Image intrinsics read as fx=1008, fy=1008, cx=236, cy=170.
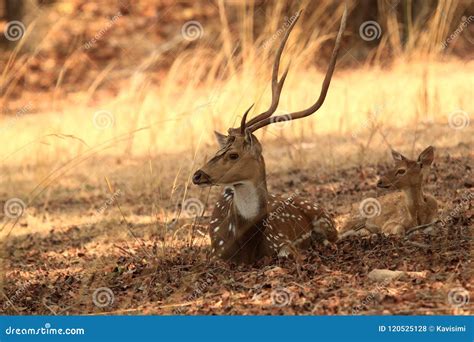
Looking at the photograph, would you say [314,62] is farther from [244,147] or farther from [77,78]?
[244,147]

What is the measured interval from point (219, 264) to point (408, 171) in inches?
69.3

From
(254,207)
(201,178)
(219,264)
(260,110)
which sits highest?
(260,110)

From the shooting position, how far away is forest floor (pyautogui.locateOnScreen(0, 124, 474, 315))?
630cm

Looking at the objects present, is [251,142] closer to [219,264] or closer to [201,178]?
[201,178]

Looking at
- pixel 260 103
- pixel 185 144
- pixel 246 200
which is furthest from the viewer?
pixel 185 144

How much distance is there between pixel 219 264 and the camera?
7.19 metres

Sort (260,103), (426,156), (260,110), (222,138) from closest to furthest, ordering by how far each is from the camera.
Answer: (222,138), (426,156), (260,103), (260,110)

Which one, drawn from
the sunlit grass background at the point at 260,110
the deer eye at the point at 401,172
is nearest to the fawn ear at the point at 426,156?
the deer eye at the point at 401,172

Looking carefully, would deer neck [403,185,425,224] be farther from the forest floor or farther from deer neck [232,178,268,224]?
deer neck [232,178,268,224]

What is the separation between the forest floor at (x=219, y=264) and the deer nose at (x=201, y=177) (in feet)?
2.26

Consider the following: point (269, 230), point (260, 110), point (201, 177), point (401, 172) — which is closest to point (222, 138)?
point (201, 177)

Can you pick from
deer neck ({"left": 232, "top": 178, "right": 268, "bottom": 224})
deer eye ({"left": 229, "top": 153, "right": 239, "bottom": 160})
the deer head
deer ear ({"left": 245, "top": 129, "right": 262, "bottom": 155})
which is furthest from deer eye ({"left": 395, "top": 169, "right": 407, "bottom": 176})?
deer eye ({"left": 229, "top": 153, "right": 239, "bottom": 160})

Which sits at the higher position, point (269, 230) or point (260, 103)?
point (260, 103)

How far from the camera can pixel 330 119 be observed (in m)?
13.1
